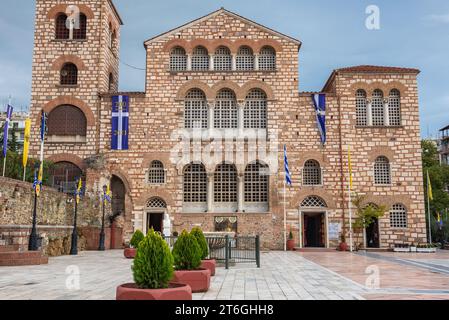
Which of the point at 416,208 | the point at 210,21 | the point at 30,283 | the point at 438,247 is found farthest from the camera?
the point at 438,247

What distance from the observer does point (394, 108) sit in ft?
107

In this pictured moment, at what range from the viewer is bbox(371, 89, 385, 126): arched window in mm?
32531

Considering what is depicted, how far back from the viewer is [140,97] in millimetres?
32469

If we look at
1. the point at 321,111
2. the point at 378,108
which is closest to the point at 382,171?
→ the point at 378,108

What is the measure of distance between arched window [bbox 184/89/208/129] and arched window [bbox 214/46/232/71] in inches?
94.2

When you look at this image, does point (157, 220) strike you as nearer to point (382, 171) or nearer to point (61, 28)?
point (61, 28)

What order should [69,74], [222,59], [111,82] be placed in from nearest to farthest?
[69,74] → [222,59] → [111,82]

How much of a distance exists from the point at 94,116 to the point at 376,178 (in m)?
19.8

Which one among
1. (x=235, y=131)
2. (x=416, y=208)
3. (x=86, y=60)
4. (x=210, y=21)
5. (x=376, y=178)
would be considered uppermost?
(x=210, y=21)

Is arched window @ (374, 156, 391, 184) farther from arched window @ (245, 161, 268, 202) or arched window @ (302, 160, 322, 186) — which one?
arched window @ (245, 161, 268, 202)

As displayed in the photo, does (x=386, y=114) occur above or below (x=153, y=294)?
above

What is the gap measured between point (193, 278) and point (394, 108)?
26.1 metres

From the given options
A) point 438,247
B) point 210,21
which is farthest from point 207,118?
point 438,247

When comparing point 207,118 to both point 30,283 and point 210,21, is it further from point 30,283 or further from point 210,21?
point 30,283
